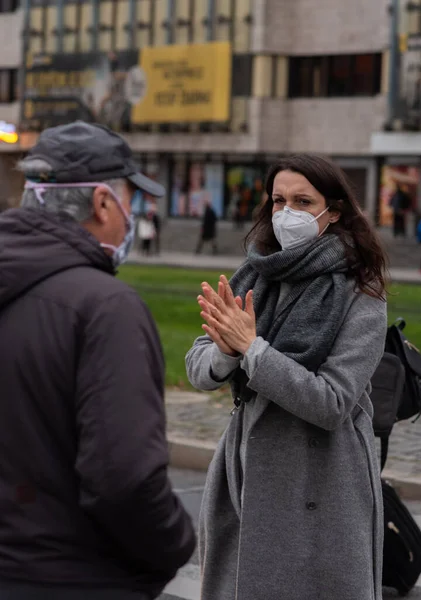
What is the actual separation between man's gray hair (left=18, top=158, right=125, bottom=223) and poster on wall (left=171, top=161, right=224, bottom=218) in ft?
151

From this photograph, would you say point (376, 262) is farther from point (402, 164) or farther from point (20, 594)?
point (402, 164)

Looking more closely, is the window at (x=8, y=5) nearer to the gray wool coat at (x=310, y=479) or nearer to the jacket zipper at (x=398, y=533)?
the jacket zipper at (x=398, y=533)

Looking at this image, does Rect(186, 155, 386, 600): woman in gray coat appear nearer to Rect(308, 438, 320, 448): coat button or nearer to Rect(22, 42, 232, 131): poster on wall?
Rect(308, 438, 320, 448): coat button

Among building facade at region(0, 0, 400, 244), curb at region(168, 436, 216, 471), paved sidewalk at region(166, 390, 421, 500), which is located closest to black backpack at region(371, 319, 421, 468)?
paved sidewalk at region(166, 390, 421, 500)

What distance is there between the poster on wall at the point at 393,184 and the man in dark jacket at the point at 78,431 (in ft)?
134

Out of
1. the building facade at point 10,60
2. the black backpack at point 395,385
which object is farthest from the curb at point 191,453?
the building facade at point 10,60

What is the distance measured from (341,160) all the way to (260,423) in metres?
42.7

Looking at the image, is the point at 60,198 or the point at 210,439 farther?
the point at 210,439

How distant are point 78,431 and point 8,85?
2204 inches

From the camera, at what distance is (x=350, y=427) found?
12.0 ft

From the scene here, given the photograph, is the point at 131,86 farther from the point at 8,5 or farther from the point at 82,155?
the point at 82,155

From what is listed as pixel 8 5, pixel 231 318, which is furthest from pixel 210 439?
pixel 8 5

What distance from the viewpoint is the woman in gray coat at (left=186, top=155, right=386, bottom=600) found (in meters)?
3.57

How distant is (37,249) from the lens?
2.64 meters
